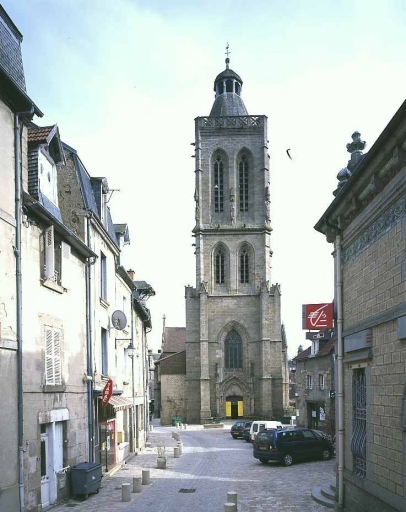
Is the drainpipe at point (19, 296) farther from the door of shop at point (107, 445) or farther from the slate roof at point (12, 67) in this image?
the door of shop at point (107, 445)

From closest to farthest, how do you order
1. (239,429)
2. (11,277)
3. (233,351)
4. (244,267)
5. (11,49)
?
1. (11,277)
2. (11,49)
3. (239,429)
4. (233,351)
5. (244,267)

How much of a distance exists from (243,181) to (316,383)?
89.4ft

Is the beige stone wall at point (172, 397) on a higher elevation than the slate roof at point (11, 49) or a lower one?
lower

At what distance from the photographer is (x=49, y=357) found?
45.0 feet

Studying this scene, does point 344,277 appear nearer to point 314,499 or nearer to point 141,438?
point 314,499

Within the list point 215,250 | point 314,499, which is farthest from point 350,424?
point 215,250

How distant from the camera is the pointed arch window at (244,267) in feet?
184

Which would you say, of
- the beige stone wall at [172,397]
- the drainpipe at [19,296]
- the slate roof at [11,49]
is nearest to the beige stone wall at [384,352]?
the drainpipe at [19,296]

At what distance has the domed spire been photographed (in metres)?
60.8

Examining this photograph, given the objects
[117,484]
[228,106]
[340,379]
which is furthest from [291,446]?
[228,106]

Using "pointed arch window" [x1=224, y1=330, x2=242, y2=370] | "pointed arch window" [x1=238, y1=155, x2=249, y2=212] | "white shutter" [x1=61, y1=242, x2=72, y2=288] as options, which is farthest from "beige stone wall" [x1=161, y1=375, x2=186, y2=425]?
"white shutter" [x1=61, y1=242, x2=72, y2=288]

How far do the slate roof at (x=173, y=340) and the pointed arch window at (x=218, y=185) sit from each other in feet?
80.0

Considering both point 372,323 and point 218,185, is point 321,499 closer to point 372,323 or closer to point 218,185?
A: point 372,323

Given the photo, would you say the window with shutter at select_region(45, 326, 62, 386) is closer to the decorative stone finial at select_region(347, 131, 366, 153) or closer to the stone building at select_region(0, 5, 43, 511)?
the stone building at select_region(0, 5, 43, 511)
